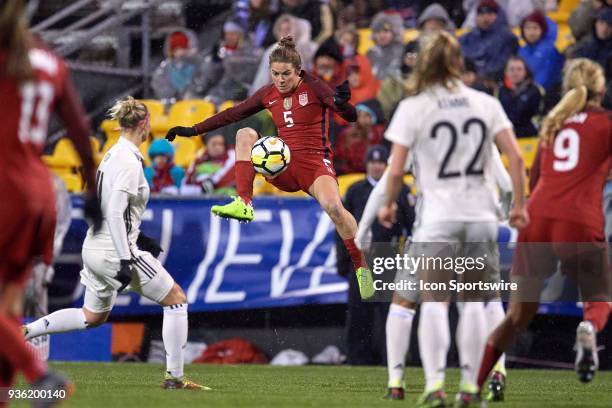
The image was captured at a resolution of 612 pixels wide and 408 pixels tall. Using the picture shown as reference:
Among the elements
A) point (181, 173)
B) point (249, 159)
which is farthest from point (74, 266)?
point (249, 159)

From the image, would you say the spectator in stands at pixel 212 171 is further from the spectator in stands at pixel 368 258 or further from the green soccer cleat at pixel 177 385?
the green soccer cleat at pixel 177 385

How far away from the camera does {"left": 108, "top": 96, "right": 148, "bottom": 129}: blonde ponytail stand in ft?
30.7

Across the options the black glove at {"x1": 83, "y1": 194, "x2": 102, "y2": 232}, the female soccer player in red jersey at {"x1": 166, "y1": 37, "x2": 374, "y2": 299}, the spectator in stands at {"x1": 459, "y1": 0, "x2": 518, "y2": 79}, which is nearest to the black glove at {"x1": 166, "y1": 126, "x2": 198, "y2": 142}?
the female soccer player in red jersey at {"x1": 166, "y1": 37, "x2": 374, "y2": 299}

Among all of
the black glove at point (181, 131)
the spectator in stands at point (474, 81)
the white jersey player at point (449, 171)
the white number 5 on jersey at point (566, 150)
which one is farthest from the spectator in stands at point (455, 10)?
the white jersey player at point (449, 171)

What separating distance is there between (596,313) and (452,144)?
2.05m

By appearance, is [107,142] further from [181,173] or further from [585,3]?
[585,3]

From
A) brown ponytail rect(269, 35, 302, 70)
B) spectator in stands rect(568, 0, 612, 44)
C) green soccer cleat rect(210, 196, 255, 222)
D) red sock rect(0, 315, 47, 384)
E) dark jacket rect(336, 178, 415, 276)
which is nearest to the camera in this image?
red sock rect(0, 315, 47, 384)

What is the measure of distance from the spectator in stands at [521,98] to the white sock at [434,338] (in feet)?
26.4

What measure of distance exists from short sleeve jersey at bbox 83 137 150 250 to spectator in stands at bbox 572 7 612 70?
732 centimetres

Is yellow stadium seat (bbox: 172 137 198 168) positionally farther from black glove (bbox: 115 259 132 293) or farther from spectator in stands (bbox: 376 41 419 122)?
black glove (bbox: 115 259 132 293)

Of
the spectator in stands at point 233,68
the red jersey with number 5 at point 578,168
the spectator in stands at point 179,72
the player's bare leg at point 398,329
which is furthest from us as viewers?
the spectator in stands at point 179,72

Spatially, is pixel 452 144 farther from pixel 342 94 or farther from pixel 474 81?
pixel 474 81

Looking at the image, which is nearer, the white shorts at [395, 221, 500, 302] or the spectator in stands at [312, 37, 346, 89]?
the white shorts at [395, 221, 500, 302]

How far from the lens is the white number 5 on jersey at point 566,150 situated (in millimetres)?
8141
